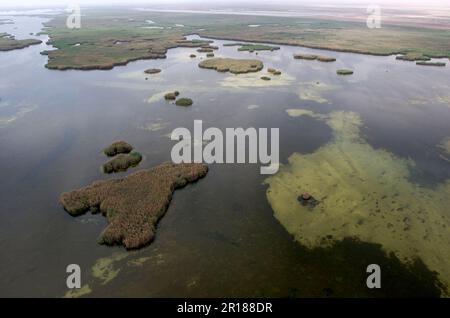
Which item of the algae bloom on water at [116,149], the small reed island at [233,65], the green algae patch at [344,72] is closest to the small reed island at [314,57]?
the green algae patch at [344,72]

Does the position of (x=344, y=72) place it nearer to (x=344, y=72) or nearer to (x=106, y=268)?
(x=344, y=72)

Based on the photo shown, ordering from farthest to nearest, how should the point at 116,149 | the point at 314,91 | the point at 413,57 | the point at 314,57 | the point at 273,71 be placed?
1. the point at 314,57
2. the point at 413,57
3. the point at 273,71
4. the point at 314,91
5. the point at 116,149

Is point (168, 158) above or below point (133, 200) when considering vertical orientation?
above

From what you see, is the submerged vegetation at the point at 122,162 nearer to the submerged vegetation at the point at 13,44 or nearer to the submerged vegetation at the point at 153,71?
the submerged vegetation at the point at 153,71

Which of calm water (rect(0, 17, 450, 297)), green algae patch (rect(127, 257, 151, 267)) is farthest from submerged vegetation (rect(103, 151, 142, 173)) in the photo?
green algae patch (rect(127, 257, 151, 267))

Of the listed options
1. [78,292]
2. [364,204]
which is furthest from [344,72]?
[78,292]

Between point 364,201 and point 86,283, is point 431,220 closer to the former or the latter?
point 364,201

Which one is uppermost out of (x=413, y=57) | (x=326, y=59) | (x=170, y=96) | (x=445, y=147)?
(x=413, y=57)
